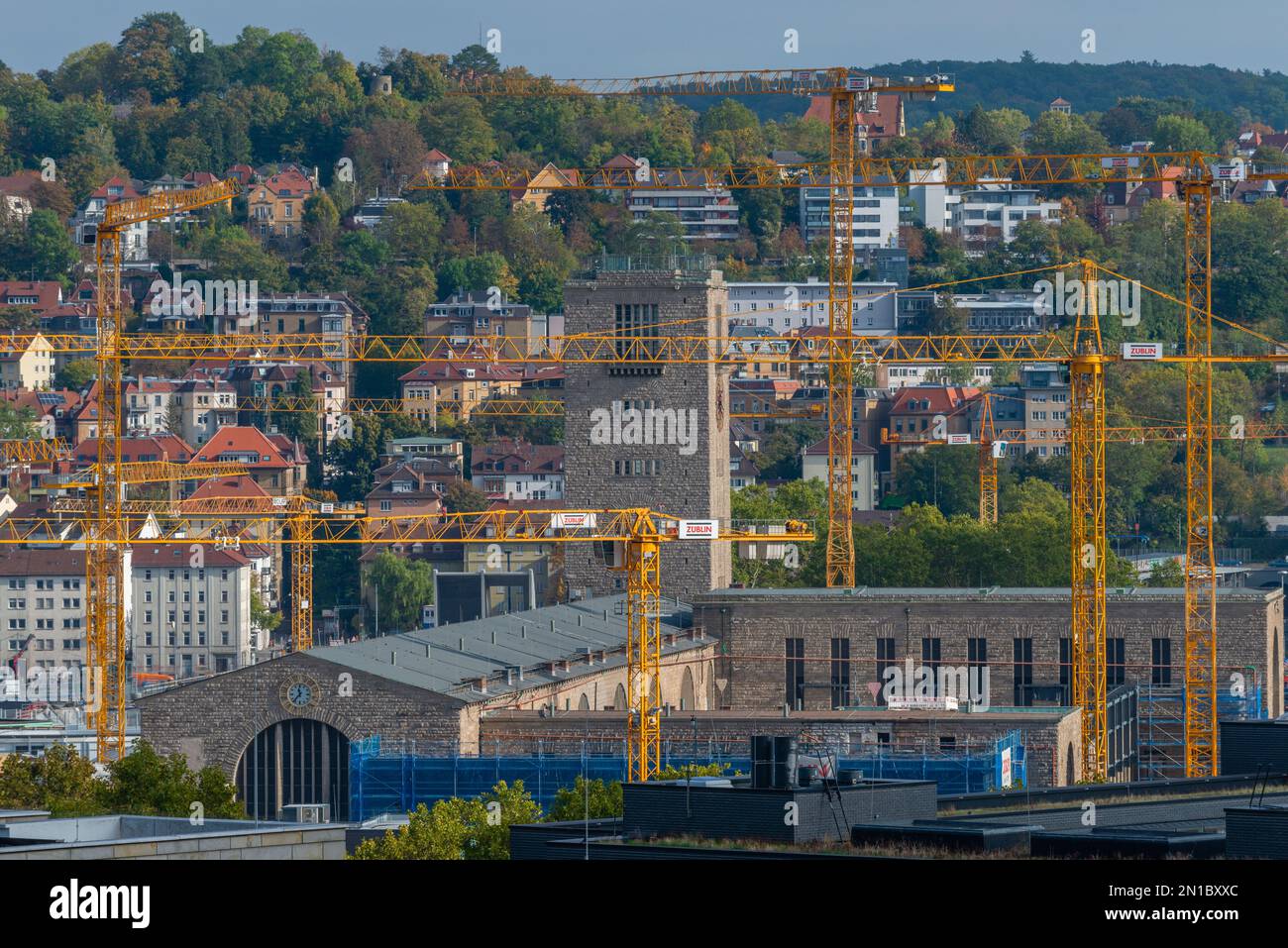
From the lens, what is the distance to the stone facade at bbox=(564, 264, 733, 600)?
9469 centimetres

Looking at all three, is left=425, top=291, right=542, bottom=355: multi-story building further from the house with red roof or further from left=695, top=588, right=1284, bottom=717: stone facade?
left=695, top=588, right=1284, bottom=717: stone facade

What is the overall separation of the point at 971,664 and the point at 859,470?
89.6m

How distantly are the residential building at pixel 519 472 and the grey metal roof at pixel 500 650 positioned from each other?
77.2 m

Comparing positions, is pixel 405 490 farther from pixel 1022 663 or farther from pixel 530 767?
pixel 530 767

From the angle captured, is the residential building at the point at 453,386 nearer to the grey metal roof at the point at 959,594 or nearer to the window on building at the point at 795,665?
the grey metal roof at the point at 959,594

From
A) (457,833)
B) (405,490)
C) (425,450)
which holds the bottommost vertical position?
(457,833)

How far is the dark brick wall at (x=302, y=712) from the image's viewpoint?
64.6 metres

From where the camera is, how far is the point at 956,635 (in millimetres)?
80062

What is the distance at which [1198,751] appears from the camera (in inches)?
2876

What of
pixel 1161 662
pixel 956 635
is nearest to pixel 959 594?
pixel 956 635

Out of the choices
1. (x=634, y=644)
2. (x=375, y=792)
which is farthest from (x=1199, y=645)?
(x=375, y=792)

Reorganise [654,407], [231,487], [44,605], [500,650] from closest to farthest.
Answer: [500,650] < [654,407] < [44,605] < [231,487]

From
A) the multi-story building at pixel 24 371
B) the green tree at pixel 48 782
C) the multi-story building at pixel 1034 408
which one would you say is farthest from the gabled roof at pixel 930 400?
the green tree at pixel 48 782
